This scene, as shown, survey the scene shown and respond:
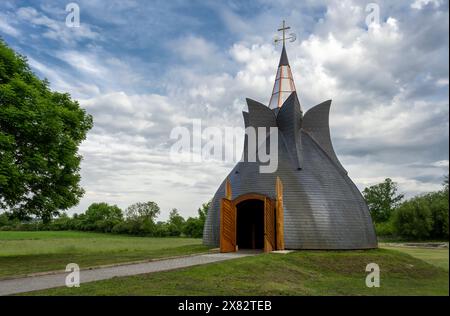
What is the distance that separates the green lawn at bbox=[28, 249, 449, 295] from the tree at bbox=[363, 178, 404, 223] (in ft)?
203

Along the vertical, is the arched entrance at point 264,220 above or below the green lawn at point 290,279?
above

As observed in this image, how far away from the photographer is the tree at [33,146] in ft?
56.7

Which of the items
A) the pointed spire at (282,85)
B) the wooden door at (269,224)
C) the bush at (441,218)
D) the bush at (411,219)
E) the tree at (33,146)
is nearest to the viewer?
the bush at (441,218)

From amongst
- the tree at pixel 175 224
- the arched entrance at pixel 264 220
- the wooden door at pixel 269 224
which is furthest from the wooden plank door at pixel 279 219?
the tree at pixel 175 224

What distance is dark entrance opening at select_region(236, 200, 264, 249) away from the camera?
2420 cm

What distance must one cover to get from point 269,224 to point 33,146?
12.8 metres

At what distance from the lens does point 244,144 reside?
81.1ft

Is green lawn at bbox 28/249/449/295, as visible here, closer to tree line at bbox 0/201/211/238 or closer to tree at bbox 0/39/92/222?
tree at bbox 0/39/92/222

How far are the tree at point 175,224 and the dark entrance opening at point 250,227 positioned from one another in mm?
38257

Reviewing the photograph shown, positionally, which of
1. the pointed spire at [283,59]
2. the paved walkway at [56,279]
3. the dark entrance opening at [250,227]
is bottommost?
the paved walkway at [56,279]

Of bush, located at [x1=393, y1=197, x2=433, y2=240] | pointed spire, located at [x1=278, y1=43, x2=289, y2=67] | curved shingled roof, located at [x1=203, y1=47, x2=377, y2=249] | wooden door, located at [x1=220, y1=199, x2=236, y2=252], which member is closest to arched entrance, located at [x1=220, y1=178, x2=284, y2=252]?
wooden door, located at [x1=220, y1=199, x2=236, y2=252]

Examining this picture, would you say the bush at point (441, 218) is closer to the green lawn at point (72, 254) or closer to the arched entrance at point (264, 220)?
the arched entrance at point (264, 220)

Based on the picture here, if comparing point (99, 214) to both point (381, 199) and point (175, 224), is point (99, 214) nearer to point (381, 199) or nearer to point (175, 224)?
point (175, 224)
